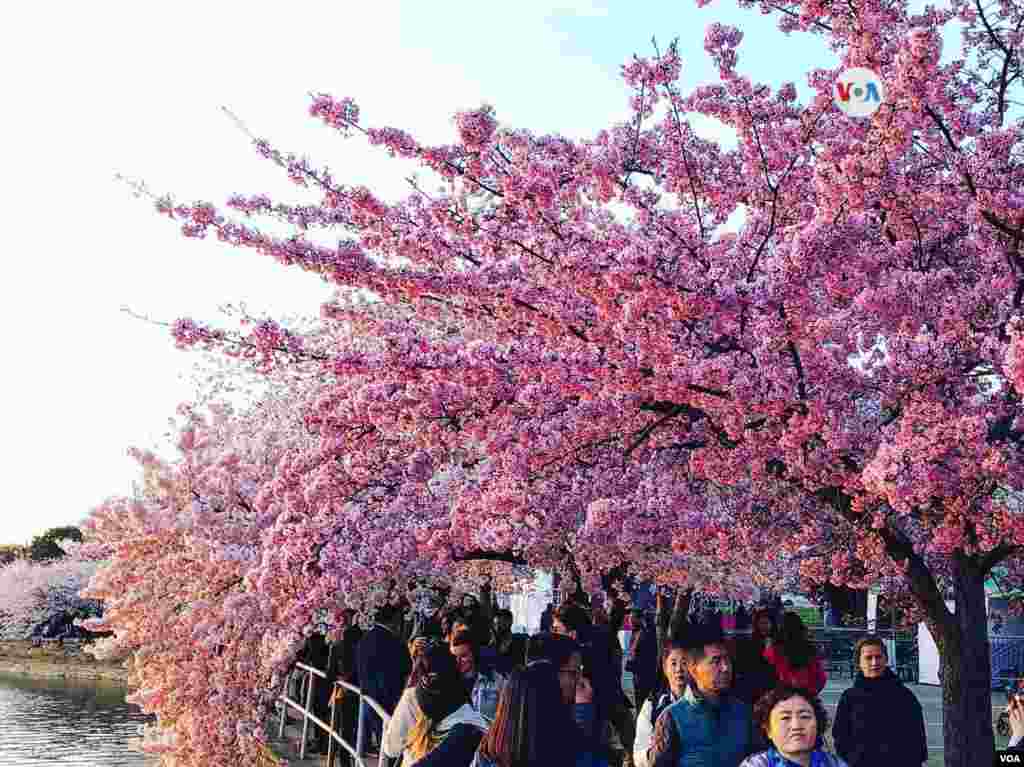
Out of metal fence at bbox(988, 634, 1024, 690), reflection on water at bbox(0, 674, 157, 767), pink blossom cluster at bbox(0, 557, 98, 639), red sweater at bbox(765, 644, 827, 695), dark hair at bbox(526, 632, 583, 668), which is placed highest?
pink blossom cluster at bbox(0, 557, 98, 639)

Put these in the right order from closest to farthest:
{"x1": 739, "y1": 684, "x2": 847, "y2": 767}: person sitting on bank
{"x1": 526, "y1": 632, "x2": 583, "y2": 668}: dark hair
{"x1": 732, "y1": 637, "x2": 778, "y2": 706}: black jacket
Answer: {"x1": 739, "y1": 684, "x2": 847, "y2": 767}: person sitting on bank → {"x1": 526, "y1": 632, "x2": 583, "y2": 668}: dark hair → {"x1": 732, "y1": 637, "x2": 778, "y2": 706}: black jacket

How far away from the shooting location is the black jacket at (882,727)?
6961 millimetres

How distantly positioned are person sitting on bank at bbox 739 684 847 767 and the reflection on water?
23.6 metres

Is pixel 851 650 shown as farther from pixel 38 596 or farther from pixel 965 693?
pixel 38 596

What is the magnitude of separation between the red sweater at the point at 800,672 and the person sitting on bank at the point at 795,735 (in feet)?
11.7

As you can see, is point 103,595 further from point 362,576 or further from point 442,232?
point 442,232

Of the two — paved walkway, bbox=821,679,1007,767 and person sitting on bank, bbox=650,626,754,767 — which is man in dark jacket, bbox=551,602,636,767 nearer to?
paved walkway, bbox=821,679,1007,767

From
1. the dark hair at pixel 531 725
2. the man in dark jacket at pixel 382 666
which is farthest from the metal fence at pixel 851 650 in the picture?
the dark hair at pixel 531 725

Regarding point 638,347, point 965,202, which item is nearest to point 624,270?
point 638,347

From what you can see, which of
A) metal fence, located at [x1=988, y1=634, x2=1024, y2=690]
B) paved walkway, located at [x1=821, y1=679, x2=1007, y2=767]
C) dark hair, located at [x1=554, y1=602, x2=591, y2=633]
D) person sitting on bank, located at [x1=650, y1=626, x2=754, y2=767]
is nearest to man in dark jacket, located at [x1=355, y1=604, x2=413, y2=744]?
dark hair, located at [x1=554, y1=602, x2=591, y2=633]

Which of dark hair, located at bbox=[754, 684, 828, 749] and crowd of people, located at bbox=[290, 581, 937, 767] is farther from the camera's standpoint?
dark hair, located at bbox=[754, 684, 828, 749]

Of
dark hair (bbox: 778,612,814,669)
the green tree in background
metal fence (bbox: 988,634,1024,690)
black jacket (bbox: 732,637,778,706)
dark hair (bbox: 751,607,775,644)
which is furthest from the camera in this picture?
the green tree in background

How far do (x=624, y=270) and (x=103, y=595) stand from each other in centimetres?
1431

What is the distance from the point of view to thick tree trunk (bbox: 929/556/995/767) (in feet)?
28.1
